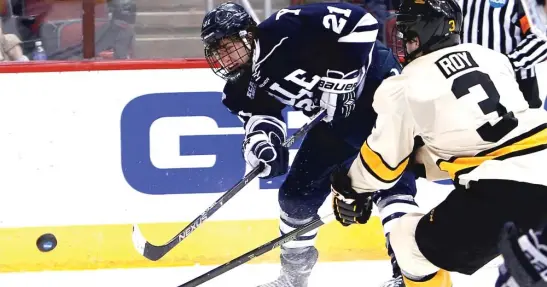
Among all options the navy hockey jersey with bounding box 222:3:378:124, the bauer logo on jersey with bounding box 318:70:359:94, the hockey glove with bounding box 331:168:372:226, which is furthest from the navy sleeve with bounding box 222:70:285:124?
the hockey glove with bounding box 331:168:372:226

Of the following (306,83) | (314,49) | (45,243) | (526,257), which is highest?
(526,257)

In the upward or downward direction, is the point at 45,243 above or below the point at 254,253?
below

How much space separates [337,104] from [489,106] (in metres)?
0.78

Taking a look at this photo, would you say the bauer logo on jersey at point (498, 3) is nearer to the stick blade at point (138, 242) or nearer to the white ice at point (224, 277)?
the white ice at point (224, 277)

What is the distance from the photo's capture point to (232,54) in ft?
7.72

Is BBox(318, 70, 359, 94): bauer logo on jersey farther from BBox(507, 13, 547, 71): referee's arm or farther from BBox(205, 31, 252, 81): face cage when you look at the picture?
BBox(507, 13, 547, 71): referee's arm

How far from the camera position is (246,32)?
231cm

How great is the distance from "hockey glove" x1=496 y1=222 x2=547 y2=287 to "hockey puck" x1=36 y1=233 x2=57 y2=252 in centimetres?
200

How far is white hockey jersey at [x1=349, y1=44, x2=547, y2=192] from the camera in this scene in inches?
67.4

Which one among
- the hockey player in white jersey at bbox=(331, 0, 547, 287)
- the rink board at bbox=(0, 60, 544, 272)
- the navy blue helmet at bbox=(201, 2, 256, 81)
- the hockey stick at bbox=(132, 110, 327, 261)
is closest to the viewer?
the hockey player in white jersey at bbox=(331, 0, 547, 287)

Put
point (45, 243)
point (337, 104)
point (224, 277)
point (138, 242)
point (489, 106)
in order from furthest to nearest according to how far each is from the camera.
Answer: point (45, 243) → point (224, 277) → point (138, 242) → point (337, 104) → point (489, 106)

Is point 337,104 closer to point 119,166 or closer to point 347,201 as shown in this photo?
point 347,201

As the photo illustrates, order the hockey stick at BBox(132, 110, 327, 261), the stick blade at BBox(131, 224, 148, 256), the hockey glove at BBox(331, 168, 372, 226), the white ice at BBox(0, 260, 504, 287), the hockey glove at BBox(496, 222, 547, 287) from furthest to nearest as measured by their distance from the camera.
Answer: the white ice at BBox(0, 260, 504, 287) < the stick blade at BBox(131, 224, 148, 256) < the hockey stick at BBox(132, 110, 327, 261) < the hockey glove at BBox(331, 168, 372, 226) < the hockey glove at BBox(496, 222, 547, 287)

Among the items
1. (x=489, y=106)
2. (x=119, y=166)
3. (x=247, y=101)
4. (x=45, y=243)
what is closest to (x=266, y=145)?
(x=247, y=101)
